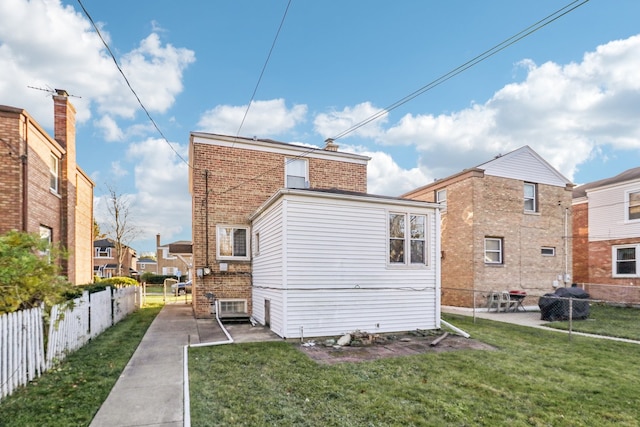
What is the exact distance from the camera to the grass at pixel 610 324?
10.6 meters

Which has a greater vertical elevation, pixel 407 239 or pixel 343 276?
pixel 407 239

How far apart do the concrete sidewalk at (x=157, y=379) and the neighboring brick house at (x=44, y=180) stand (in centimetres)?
321

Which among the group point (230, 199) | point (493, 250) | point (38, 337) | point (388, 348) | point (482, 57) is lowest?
point (388, 348)

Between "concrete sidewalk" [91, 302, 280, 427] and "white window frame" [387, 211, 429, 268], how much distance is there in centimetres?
396

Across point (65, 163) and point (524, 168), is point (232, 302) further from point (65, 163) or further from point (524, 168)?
point (524, 168)

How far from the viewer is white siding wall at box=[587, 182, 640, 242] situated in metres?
18.2

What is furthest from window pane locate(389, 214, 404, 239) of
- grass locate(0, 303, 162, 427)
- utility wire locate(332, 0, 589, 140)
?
grass locate(0, 303, 162, 427)

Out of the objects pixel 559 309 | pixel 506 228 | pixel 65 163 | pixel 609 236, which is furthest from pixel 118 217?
pixel 609 236

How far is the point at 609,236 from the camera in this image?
62.4ft

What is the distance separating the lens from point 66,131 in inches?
569

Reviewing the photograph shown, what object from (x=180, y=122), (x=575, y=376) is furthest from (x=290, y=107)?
(x=575, y=376)

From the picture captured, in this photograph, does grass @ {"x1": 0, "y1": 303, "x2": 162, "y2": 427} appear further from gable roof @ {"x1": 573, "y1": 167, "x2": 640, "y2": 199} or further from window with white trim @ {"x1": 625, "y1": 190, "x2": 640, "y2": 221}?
gable roof @ {"x1": 573, "y1": 167, "x2": 640, "y2": 199}

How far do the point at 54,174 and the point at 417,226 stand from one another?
1360 cm

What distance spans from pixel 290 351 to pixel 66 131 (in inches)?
524
